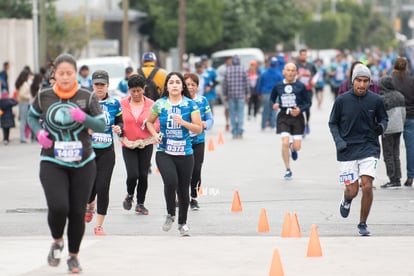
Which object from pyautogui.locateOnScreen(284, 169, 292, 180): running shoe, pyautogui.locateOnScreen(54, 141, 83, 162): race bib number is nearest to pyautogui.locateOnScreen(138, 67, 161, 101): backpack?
pyautogui.locateOnScreen(284, 169, 292, 180): running shoe

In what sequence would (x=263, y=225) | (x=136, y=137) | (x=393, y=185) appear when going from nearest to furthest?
(x=263, y=225), (x=136, y=137), (x=393, y=185)

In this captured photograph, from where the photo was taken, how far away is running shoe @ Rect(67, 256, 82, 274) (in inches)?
414

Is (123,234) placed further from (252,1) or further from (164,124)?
(252,1)

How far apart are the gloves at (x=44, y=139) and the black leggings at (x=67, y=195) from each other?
0.16m

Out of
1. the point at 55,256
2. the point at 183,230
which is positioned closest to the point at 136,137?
the point at 183,230

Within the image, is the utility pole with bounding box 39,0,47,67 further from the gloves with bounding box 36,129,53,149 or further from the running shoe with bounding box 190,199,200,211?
the gloves with bounding box 36,129,53,149

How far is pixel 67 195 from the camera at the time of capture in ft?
33.6

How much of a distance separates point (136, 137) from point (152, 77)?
4156mm

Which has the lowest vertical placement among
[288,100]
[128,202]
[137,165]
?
[128,202]

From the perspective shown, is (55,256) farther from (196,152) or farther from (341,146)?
(196,152)

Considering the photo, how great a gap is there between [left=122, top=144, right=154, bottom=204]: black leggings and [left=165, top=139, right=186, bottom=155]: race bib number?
194cm

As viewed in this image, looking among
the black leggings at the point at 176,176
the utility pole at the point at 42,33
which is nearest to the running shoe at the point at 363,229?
the black leggings at the point at 176,176

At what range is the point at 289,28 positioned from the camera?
7431 cm

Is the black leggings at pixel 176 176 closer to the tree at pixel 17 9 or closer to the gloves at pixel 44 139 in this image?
the gloves at pixel 44 139
